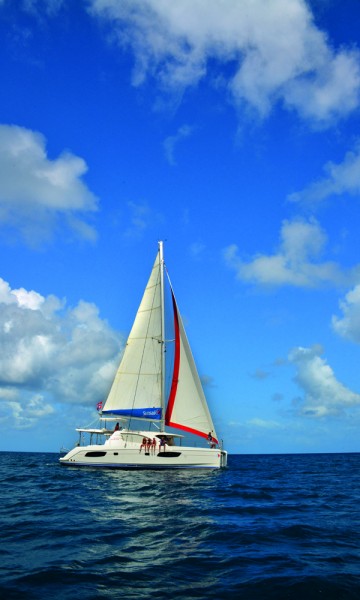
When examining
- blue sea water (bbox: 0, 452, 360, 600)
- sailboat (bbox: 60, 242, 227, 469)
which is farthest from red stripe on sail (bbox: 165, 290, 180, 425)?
blue sea water (bbox: 0, 452, 360, 600)

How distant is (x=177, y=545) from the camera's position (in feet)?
37.5

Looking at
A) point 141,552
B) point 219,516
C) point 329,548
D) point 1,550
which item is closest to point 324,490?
point 219,516

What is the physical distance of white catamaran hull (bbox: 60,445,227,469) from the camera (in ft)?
108

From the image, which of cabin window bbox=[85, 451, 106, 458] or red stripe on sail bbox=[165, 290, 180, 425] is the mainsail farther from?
cabin window bbox=[85, 451, 106, 458]

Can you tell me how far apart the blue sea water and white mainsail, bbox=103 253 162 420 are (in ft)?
49.3

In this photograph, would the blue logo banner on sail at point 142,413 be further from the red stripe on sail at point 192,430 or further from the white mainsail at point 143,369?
the red stripe on sail at point 192,430

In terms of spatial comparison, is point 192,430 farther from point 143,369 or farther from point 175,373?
point 143,369

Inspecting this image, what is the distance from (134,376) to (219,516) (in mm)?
22851

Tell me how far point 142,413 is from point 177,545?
26.1m

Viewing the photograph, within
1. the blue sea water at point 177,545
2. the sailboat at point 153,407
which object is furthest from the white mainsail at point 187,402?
the blue sea water at point 177,545

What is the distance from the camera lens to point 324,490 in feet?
86.5

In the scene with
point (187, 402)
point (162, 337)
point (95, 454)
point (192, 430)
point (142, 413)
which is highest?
point (162, 337)

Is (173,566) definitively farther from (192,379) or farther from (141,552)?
(192,379)

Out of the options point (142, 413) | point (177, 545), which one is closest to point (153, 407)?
point (142, 413)
